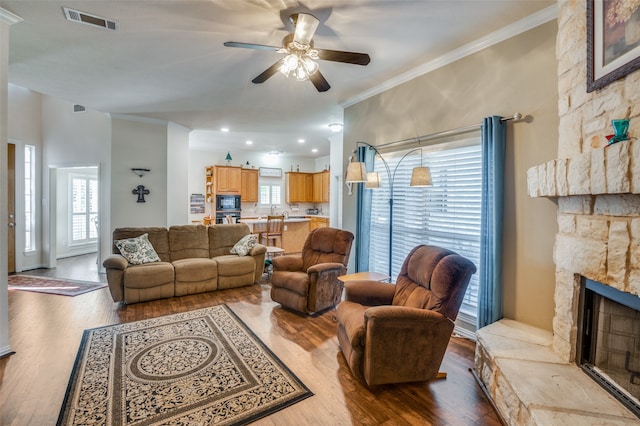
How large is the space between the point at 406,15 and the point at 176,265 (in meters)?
4.11

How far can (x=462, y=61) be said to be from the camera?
2990 millimetres

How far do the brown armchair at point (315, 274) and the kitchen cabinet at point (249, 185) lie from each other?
16.5 ft

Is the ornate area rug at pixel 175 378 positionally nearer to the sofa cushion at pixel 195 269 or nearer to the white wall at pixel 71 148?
the sofa cushion at pixel 195 269

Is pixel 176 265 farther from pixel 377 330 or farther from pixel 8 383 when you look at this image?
pixel 377 330

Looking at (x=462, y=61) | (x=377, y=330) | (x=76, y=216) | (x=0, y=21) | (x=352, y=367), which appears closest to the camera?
(x=377, y=330)

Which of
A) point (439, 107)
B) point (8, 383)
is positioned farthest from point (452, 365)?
point (8, 383)

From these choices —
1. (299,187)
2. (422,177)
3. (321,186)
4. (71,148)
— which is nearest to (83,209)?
(71,148)

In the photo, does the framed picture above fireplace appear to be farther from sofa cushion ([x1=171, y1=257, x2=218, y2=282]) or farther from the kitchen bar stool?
the kitchen bar stool

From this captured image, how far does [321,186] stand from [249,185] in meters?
2.30

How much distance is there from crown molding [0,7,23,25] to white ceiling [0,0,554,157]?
4 cm

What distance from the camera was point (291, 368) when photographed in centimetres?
243

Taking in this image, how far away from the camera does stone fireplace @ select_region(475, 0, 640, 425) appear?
1.49 meters

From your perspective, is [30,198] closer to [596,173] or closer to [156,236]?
[156,236]

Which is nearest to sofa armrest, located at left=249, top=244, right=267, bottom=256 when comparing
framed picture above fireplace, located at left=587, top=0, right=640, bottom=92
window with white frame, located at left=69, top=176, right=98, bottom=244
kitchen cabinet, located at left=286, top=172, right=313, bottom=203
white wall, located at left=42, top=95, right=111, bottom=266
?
white wall, located at left=42, top=95, right=111, bottom=266
